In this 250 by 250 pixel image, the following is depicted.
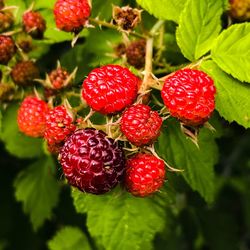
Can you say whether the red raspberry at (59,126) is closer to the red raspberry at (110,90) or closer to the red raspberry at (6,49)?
the red raspberry at (110,90)

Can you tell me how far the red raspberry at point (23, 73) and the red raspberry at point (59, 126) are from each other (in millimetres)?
415

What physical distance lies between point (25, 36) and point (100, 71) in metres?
0.63

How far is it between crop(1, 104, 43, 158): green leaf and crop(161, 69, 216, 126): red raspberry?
113 centimetres

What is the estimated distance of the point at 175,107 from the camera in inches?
63.4

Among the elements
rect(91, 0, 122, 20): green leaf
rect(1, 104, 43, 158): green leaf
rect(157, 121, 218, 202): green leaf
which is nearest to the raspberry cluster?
rect(157, 121, 218, 202): green leaf

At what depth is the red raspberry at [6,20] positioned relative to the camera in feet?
6.81

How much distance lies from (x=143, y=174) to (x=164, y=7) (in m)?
0.60

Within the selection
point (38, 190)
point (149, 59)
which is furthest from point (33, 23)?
point (38, 190)

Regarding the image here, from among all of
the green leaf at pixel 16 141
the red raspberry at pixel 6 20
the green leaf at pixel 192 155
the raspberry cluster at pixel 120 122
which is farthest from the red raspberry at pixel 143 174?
the green leaf at pixel 16 141

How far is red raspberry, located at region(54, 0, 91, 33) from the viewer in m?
1.83

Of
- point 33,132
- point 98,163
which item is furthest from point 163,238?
point 98,163

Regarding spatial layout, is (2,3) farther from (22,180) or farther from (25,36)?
(22,180)

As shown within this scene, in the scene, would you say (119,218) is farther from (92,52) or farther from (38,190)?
(38,190)

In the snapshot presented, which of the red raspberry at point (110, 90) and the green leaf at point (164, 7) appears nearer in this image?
the red raspberry at point (110, 90)
